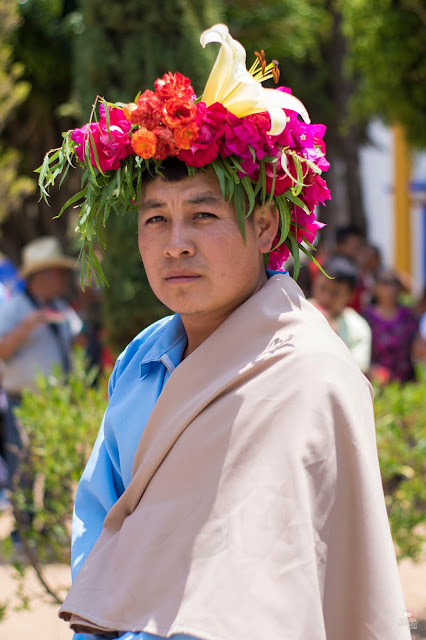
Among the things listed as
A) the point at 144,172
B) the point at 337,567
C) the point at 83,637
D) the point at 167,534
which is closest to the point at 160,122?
the point at 144,172

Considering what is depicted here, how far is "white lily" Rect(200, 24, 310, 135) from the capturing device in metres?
1.88

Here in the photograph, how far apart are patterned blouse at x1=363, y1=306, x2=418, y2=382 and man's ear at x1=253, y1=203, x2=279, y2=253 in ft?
15.1

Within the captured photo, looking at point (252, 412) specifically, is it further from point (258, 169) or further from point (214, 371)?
point (258, 169)

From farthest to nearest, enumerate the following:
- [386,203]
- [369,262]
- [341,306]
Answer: [386,203], [369,262], [341,306]

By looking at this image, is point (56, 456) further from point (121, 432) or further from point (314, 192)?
point (314, 192)

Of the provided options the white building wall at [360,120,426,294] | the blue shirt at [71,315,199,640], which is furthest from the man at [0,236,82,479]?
the white building wall at [360,120,426,294]

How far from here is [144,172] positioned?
2004 millimetres

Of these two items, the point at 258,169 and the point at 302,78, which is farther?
the point at 302,78

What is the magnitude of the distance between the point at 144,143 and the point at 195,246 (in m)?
0.26

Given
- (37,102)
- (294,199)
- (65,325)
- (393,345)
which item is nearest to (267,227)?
(294,199)

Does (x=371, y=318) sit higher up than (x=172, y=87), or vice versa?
(x=172, y=87)

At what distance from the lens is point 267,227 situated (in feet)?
6.70

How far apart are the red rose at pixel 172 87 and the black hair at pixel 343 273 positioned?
10.9 feet

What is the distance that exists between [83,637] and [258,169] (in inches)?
44.1
